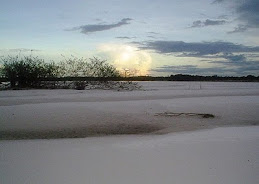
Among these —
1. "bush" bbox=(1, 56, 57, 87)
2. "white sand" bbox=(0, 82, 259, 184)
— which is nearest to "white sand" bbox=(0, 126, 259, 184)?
"white sand" bbox=(0, 82, 259, 184)

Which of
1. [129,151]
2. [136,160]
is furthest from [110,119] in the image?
[136,160]

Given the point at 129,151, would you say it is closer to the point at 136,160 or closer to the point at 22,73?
the point at 136,160

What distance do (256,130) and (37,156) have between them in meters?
5.16

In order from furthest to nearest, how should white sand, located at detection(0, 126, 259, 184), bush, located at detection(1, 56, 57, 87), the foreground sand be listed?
bush, located at detection(1, 56, 57, 87), the foreground sand, white sand, located at detection(0, 126, 259, 184)

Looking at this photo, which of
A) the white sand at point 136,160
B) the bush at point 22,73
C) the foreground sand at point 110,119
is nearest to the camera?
the white sand at point 136,160

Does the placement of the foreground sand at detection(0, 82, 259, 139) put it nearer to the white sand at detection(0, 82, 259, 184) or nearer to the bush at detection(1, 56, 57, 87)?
the white sand at detection(0, 82, 259, 184)

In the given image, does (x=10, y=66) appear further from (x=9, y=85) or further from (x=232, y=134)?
(x=232, y=134)

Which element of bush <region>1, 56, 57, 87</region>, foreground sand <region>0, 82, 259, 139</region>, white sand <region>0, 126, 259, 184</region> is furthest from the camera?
bush <region>1, 56, 57, 87</region>

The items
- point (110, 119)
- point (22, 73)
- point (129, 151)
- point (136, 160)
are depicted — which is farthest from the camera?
point (22, 73)

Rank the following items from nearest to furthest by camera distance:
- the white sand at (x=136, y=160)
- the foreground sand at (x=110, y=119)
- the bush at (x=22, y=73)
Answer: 1. the white sand at (x=136, y=160)
2. the foreground sand at (x=110, y=119)
3. the bush at (x=22, y=73)

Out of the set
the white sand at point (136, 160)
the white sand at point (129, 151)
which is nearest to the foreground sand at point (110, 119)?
the white sand at point (129, 151)

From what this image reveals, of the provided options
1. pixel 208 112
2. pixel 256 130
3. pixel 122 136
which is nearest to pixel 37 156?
pixel 122 136

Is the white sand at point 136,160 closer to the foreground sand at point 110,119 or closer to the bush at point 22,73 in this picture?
the foreground sand at point 110,119

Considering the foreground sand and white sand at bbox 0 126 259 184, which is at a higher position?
the foreground sand
